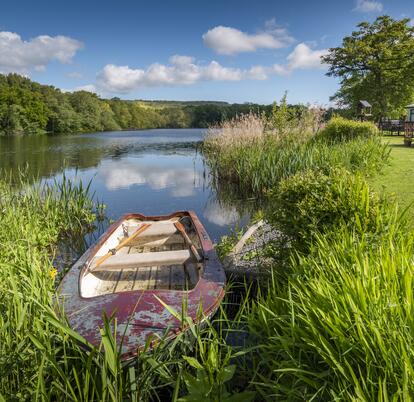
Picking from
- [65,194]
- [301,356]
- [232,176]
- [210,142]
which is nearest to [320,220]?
[301,356]

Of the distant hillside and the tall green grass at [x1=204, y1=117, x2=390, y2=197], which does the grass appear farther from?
the distant hillside

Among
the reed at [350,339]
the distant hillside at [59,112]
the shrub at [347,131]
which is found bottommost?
the reed at [350,339]

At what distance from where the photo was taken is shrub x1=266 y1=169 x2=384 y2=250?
3.38m

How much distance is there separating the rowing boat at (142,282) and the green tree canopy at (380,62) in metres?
29.8

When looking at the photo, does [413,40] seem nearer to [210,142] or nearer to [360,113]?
[360,113]

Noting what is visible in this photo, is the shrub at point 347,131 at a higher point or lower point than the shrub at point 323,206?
higher

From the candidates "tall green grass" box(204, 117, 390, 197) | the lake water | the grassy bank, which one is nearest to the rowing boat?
the grassy bank

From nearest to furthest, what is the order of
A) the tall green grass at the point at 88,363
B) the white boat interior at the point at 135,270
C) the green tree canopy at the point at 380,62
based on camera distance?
1. the tall green grass at the point at 88,363
2. the white boat interior at the point at 135,270
3. the green tree canopy at the point at 380,62

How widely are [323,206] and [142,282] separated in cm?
222

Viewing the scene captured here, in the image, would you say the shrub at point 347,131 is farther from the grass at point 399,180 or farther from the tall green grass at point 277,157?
the grass at point 399,180

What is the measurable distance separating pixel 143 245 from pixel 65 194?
3127 mm

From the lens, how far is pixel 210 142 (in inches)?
573

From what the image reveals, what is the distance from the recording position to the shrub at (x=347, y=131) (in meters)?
12.7

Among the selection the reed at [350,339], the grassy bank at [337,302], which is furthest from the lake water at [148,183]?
the reed at [350,339]
